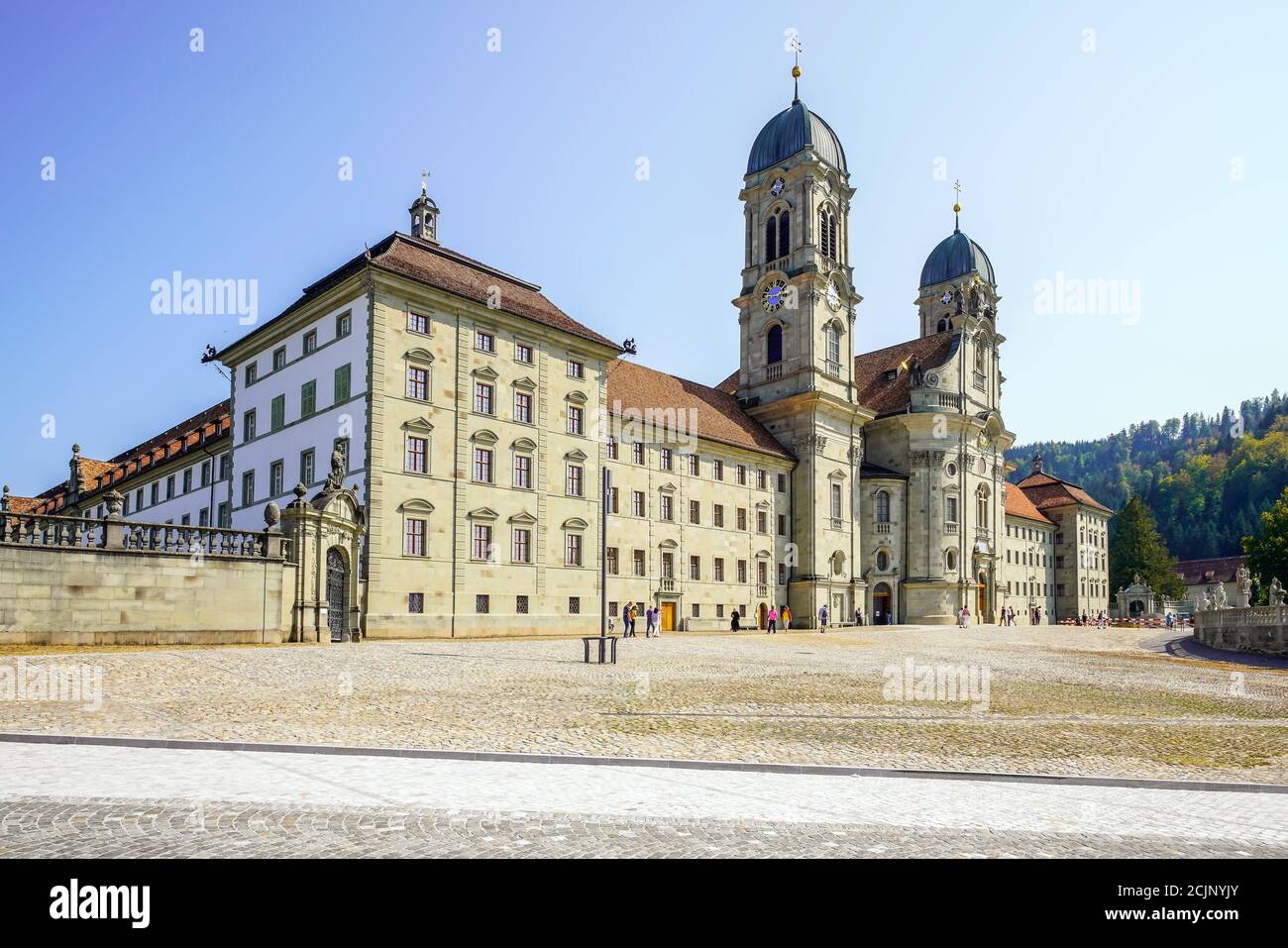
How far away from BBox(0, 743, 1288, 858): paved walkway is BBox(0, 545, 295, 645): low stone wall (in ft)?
Answer: 59.3

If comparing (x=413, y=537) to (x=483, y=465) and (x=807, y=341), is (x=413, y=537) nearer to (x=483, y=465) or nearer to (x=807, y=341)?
(x=483, y=465)

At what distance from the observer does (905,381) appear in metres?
77.4

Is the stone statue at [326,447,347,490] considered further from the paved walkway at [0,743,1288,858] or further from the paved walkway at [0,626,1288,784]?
the paved walkway at [0,743,1288,858]

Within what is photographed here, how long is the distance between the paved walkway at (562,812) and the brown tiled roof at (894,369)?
68486 millimetres

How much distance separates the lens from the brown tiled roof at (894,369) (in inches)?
3017

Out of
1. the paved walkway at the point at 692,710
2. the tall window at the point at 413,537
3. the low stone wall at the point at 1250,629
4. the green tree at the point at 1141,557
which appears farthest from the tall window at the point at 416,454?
the green tree at the point at 1141,557

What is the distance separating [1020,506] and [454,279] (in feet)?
276

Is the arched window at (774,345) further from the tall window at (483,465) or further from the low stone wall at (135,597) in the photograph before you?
the low stone wall at (135,597)

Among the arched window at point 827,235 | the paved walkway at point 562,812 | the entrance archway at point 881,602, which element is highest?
the arched window at point 827,235

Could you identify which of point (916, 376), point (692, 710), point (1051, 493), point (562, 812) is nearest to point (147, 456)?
point (916, 376)

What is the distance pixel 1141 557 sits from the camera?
114062mm

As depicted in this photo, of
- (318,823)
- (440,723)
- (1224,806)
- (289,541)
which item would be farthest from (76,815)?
(289,541)

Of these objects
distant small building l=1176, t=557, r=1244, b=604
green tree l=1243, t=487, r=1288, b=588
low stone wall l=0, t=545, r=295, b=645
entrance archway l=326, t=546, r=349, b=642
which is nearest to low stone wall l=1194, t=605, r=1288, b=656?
green tree l=1243, t=487, r=1288, b=588

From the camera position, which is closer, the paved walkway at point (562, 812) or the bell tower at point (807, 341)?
the paved walkway at point (562, 812)
